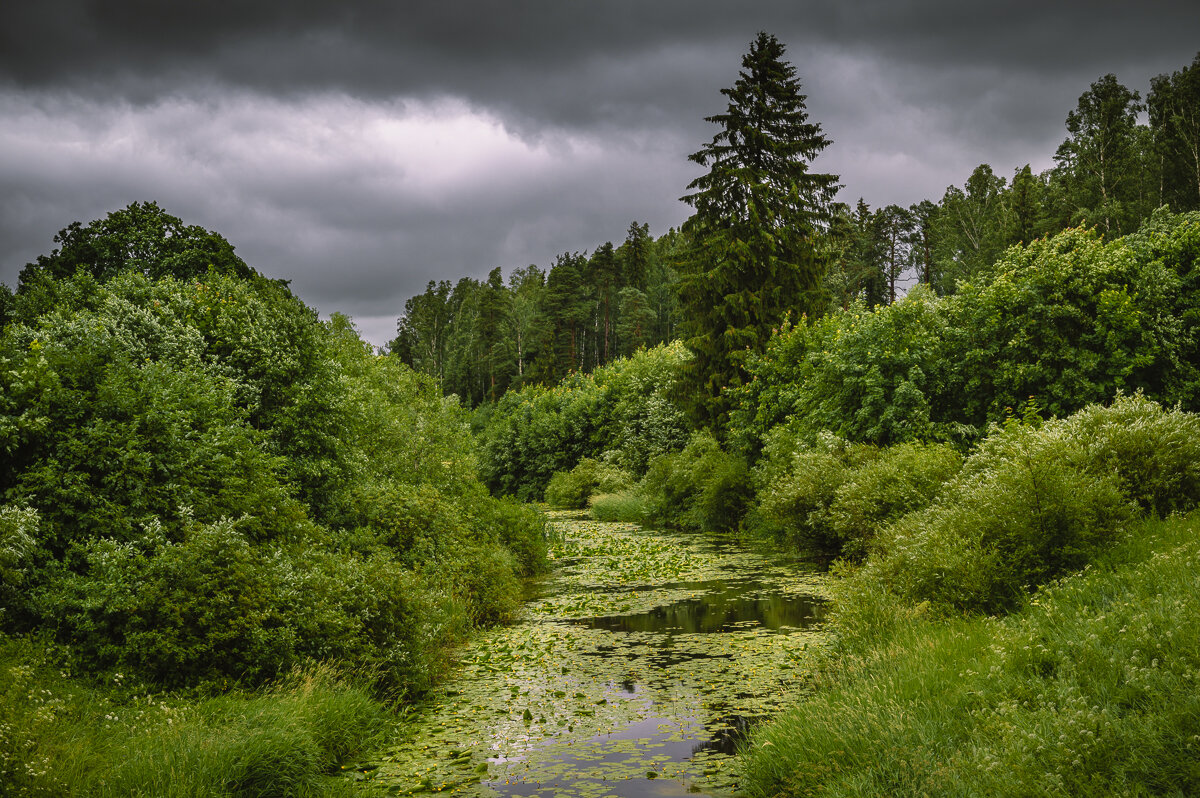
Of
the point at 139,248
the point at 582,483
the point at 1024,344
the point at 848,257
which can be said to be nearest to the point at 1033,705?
the point at 1024,344

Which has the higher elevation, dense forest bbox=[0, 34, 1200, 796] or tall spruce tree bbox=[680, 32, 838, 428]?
tall spruce tree bbox=[680, 32, 838, 428]

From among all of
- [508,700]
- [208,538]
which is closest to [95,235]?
[208,538]

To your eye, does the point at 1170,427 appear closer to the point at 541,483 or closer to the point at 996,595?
the point at 996,595

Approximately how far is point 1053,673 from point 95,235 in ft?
106

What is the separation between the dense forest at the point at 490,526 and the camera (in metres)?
6.78

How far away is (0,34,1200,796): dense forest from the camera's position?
678 cm

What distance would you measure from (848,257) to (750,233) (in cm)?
4788

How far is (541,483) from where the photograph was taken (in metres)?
55.0

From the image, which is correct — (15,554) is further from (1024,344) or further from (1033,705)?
(1024,344)

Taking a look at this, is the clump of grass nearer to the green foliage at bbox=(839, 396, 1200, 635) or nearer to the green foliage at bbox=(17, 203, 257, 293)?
the green foliage at bbox=(17, 203, 257, 293)

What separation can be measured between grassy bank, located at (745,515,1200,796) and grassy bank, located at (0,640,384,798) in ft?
15.1

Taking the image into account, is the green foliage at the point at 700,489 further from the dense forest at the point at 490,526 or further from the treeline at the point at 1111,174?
the treeline at the point at 1111,174

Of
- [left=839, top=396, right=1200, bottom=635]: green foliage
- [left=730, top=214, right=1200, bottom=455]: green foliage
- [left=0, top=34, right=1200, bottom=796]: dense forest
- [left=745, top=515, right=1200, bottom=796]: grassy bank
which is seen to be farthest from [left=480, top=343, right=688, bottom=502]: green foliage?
[left=745, top=515, right=1200, bottom=796]: grassy bank

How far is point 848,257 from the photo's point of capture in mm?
77688
